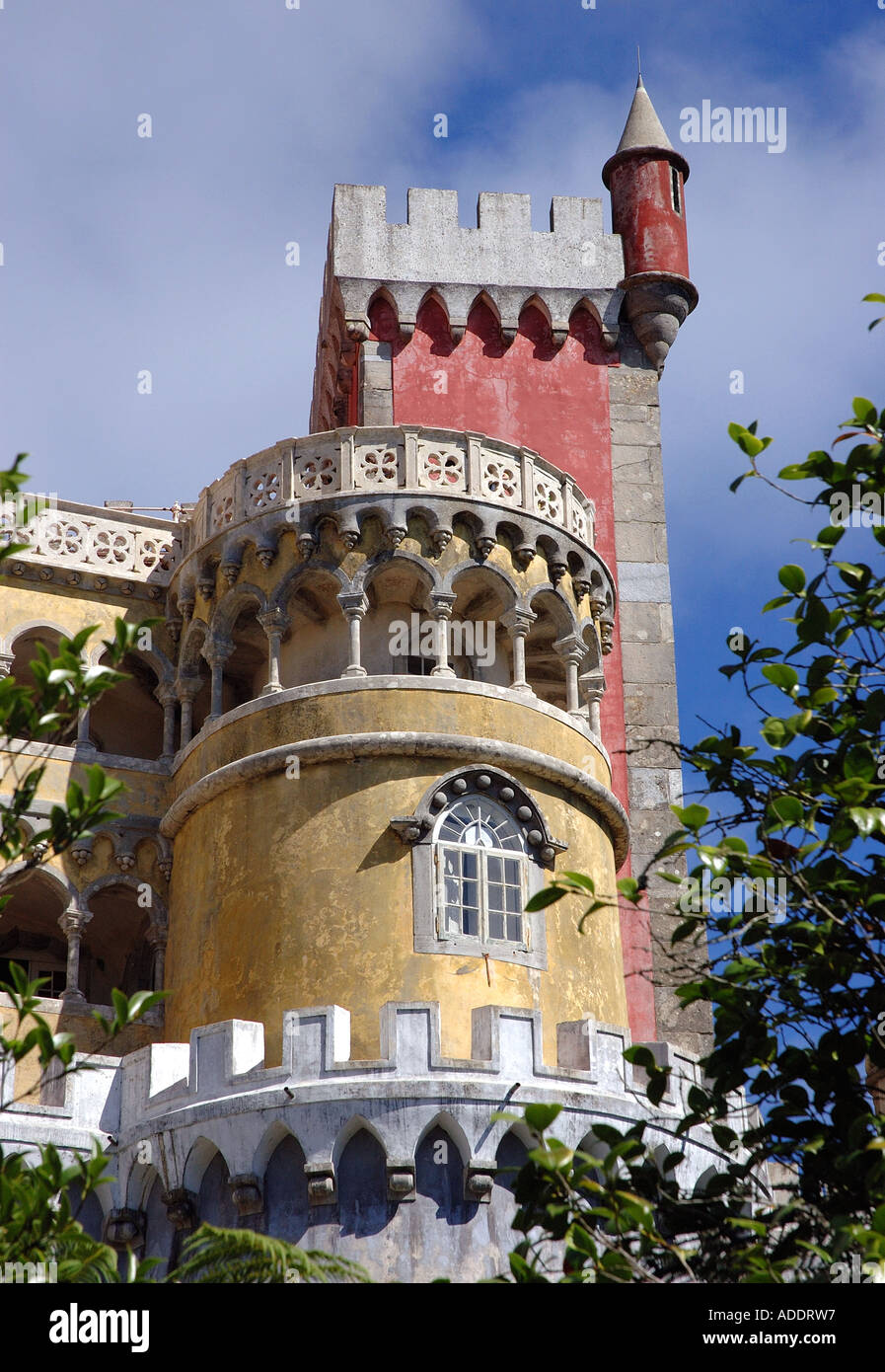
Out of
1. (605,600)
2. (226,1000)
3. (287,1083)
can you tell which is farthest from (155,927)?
(605,600)

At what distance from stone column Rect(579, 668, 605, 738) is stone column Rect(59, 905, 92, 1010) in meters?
6.35

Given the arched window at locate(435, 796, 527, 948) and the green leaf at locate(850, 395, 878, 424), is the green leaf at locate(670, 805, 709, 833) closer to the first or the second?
the green leaf at locate(850, 395, 878, 424)

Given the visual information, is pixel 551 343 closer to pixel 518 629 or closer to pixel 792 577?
pixel 518 629

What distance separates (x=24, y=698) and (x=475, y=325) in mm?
17767

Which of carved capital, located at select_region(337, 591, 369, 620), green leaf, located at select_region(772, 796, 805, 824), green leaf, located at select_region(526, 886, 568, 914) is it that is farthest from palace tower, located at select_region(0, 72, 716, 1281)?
green leaf, located at select_region(772, 796, 805, 824)

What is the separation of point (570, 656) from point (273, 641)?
358 centimetres

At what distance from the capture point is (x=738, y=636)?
13.9 metres

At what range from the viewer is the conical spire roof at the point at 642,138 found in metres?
31.0

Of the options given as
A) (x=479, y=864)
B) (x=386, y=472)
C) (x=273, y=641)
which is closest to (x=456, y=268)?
(x=386, y=472)

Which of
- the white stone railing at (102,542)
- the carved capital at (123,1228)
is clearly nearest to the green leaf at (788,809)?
the carved capital at (123,1228)

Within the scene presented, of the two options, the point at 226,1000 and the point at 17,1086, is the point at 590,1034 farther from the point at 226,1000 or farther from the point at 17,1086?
the point at 17,1086

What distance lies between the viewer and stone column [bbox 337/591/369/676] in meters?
23.1
